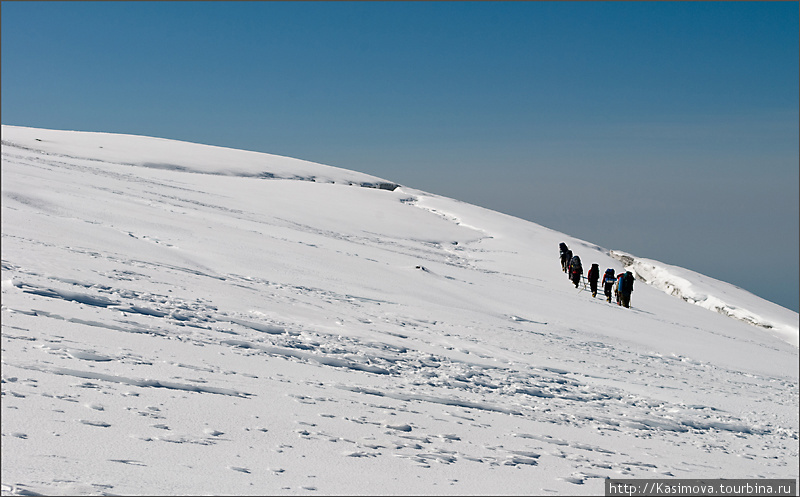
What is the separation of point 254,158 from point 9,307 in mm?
38877

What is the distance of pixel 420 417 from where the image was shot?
6.77 meters

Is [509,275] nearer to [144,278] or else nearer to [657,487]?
[144,278]

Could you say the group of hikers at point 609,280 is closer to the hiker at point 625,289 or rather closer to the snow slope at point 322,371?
the hiker at point 625,289

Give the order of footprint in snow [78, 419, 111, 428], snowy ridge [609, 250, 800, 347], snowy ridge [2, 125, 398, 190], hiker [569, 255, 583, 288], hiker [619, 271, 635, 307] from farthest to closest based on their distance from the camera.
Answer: snowy ridge [2, 125, 398, 190] → snowy ridge [609, 250, 800, 347] → hiker [569, 255, 583, 288] → hiker [619, 271, 635, 307] → footprint in snow [78, 419, 111, 428]

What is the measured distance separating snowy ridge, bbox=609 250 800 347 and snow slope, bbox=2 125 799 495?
148 inches

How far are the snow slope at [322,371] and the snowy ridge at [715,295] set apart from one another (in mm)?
3747

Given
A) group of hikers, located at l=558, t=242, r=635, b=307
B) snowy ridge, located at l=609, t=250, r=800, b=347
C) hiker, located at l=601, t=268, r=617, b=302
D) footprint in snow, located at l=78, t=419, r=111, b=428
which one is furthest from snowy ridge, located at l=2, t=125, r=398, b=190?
footprint in snow, located at l=78, t=419, r=111, b=428

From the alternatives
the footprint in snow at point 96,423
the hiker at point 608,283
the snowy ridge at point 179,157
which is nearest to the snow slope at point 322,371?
the footprint in snow at point 96,423

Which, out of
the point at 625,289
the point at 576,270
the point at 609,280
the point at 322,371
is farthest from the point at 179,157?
the point at 322,371

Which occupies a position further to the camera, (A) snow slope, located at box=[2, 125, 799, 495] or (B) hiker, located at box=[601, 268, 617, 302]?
(B) hiker, located at box=[601, 268, 617, 302]

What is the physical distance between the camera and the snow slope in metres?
4.94

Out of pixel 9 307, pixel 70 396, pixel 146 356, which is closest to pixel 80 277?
pixel 9 307

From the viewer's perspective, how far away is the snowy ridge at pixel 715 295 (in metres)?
21.0

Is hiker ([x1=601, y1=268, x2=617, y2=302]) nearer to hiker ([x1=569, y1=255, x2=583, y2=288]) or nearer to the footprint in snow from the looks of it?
hiker ([x1=569, y1=255, x2=583, y2=288])
